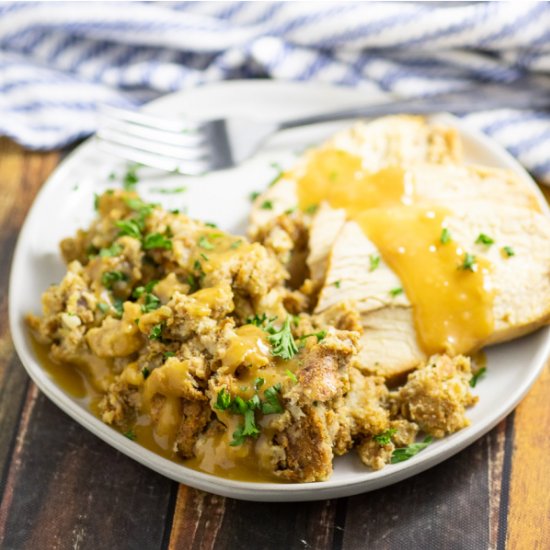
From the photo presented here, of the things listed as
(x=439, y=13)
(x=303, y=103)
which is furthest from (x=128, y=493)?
(x=439, y=13)

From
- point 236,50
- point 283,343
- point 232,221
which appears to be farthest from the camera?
point 236,50

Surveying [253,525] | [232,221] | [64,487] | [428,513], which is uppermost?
[232,221]

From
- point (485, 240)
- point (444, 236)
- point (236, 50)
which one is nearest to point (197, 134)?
point (236, 50)

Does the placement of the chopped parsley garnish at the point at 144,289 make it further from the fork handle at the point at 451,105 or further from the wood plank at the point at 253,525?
the fork handle at the point at 451,105

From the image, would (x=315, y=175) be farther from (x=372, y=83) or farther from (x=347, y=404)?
(x=347, y=404)

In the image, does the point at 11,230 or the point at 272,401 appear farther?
the point at 11,230

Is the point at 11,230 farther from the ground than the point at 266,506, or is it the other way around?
the point at 11,230

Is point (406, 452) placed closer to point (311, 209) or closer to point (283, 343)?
point (283, 343)
